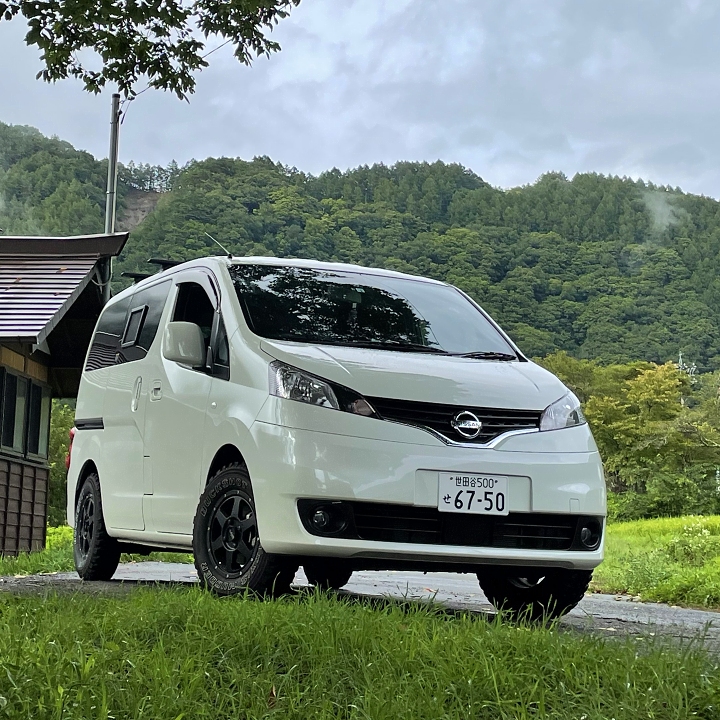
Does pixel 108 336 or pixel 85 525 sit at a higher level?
pixel 108 336

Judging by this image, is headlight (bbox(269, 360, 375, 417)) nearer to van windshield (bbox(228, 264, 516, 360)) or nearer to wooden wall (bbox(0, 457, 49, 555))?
van windshield (bbox(228, 264, 516, 360))

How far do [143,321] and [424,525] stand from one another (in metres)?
3.11

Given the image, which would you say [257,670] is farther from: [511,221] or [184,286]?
[511,221]

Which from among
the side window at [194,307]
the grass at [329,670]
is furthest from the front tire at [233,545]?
the side window at [194,307]

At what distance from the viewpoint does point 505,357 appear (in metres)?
6.62

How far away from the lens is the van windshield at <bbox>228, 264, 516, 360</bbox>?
6266 mm

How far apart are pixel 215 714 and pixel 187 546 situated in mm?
3176

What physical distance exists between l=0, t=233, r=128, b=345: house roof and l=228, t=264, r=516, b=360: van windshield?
766 cm

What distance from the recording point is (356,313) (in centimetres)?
659

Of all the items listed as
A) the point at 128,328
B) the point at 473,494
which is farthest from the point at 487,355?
the point at 128,328

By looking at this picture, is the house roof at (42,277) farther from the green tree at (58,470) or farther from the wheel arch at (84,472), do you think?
the green tree at (58,470)

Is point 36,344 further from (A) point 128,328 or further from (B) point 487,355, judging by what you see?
(B) point 487,355

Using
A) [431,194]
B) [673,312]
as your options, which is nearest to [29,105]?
[431,194]

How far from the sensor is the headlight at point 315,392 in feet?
18.0
